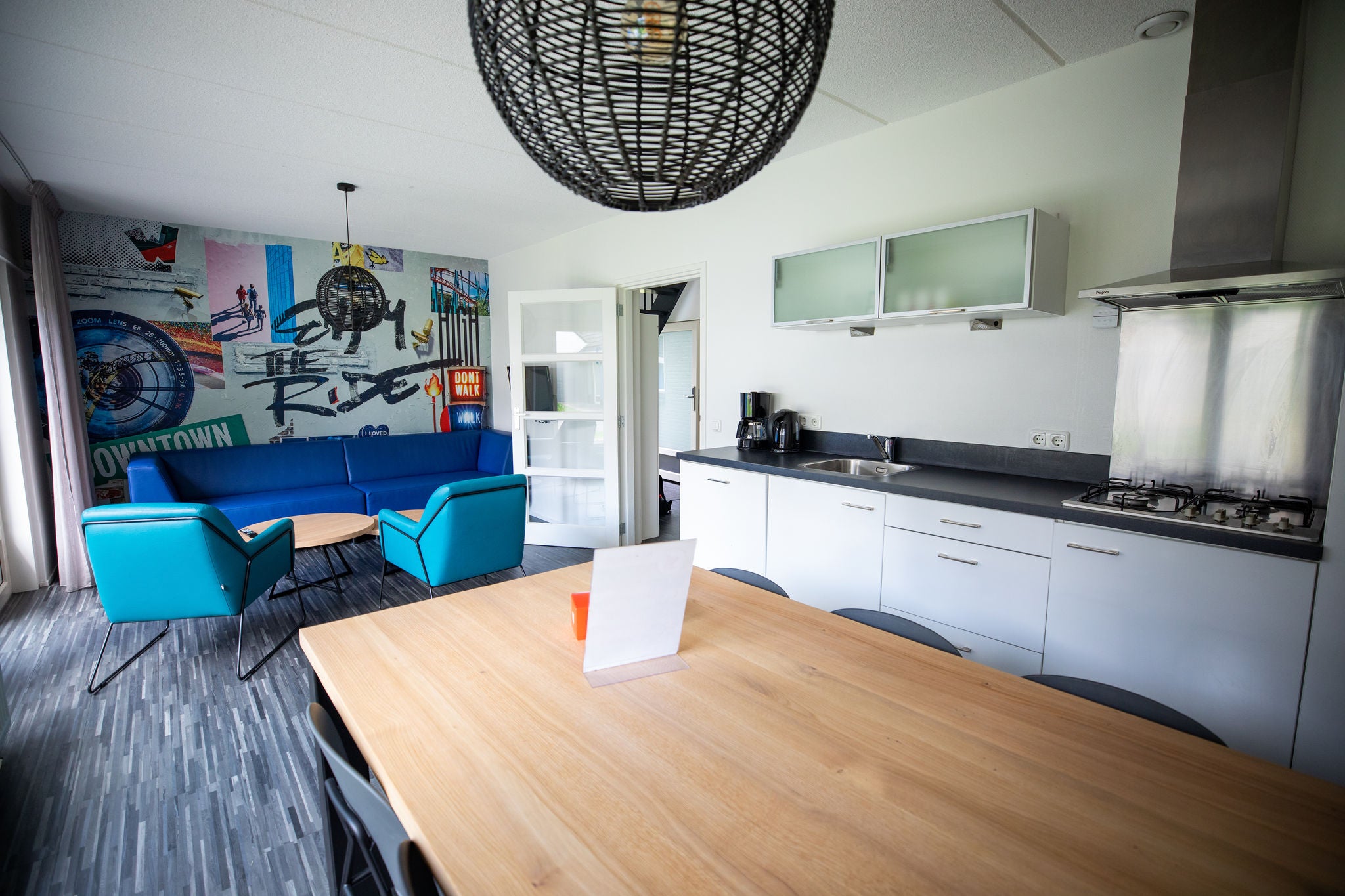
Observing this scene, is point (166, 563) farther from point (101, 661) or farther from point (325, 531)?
point (325, 531)

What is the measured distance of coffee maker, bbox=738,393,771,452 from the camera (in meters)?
3.58

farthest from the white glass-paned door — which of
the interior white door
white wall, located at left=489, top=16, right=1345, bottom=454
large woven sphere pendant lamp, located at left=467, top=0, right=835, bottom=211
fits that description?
large woven sphere pendant lamp, located at left=467, top=0, right=835, bottom=211

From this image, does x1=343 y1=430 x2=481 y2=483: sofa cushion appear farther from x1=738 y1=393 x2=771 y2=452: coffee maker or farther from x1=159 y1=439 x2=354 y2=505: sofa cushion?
x1=738 y1=393 x2=771 y2=452: coffee maker

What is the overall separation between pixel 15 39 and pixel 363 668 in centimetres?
272

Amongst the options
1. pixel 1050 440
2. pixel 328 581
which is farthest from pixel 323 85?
pixel 1050 440

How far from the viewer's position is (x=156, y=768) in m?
2.08

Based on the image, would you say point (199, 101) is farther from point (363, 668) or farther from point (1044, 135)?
point (1044, 135)

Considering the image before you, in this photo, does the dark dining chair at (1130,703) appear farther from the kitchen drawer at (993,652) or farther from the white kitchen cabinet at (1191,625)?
the kitchen drawer at (993,652)

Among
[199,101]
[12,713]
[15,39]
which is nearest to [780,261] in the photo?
[199,101]

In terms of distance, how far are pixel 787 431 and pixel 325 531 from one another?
2867 mm

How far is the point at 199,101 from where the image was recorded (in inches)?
102

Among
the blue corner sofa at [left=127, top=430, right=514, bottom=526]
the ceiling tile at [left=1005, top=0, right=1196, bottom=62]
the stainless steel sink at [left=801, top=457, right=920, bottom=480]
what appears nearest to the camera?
the ceiling tile at [left=1005, top=0, right=1196, bottom=62]

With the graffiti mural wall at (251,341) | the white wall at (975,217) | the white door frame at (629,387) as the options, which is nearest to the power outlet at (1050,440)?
the white wall at (975,217)

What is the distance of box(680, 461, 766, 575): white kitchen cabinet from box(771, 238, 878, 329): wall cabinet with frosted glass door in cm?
89
